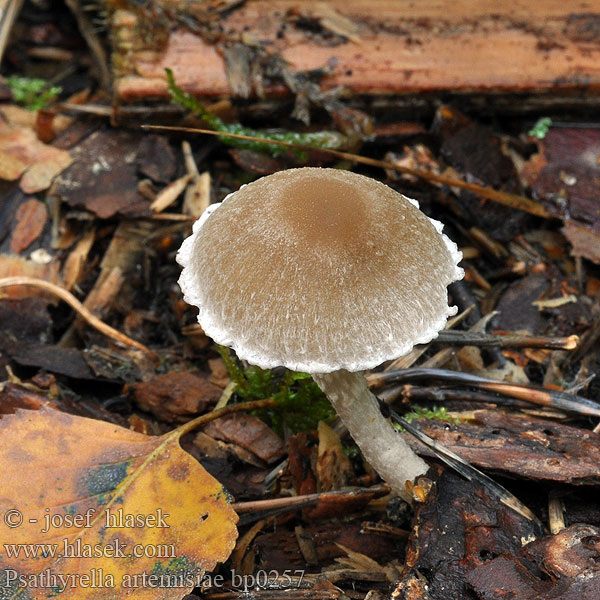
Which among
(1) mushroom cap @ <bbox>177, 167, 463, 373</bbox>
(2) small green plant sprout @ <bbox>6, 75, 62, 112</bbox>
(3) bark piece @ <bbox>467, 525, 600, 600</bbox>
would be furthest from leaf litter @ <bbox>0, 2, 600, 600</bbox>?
(1) mushroom cap @ <bbox>177, 167, 463, 373</bbox>

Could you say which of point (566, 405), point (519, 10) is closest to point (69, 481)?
point (566, 405)

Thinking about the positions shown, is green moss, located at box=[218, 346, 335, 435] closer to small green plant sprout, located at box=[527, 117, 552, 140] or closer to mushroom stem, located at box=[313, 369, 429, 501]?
mushroom stem, located at box=[313, 369, 429, 501]

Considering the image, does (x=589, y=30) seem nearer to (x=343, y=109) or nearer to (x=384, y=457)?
(x=343, y=109)

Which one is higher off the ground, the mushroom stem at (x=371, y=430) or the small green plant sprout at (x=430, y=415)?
A: the mushroom stem at (x=371, y=430)

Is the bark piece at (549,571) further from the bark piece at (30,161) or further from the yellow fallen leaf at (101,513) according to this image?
the bark piece at (30,161)

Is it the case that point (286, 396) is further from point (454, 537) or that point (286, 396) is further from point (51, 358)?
point (51, 358)

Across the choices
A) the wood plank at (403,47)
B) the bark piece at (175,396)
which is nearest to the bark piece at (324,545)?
the bark piece at (175,396)
